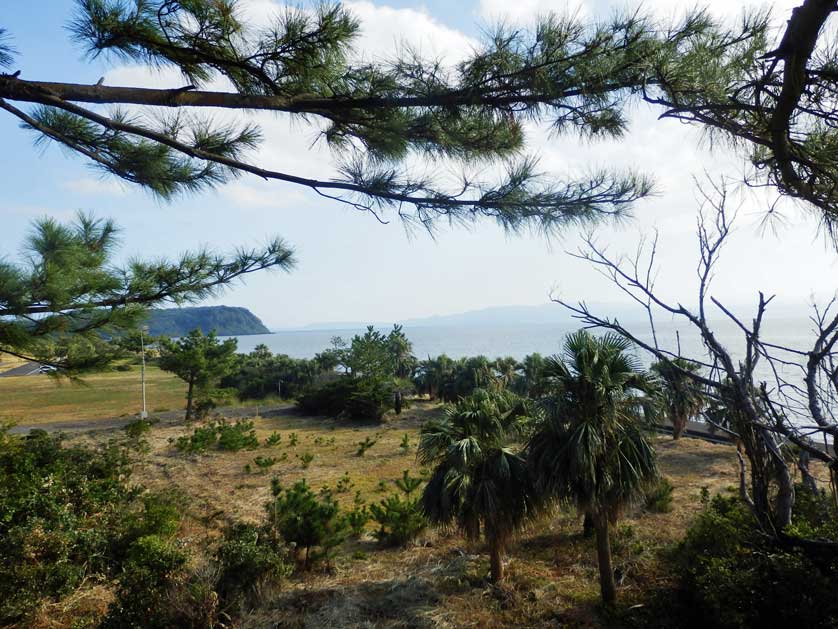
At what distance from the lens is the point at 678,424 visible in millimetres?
20953

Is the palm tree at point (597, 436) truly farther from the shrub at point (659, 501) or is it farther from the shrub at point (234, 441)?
the shrub at point (234, 441)

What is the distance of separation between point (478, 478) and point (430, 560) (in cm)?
283

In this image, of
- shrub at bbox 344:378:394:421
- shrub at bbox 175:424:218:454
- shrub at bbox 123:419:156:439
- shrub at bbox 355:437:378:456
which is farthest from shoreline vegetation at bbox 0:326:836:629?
shrub at bbox 344:378:394:421

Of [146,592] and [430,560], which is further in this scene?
[430,560]

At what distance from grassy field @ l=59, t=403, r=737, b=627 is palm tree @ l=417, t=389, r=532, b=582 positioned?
942mm

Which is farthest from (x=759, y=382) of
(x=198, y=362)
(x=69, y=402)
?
(x=69, y=402)

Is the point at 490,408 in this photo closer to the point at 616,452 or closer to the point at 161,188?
the point at 616,452

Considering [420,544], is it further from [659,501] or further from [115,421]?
[115,421]

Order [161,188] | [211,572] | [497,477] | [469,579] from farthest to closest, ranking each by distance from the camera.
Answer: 1. [469,579]
2. [497,477]
3. [211,572]
4. [161,188]

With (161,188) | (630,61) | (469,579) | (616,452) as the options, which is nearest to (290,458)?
(469,579)

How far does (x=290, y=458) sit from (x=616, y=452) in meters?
14.6

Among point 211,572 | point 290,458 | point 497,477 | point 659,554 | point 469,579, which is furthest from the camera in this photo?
point 290,458

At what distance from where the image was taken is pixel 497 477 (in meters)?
7.61

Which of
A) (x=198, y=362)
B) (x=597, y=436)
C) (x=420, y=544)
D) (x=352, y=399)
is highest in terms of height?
(x=198, y=362)
